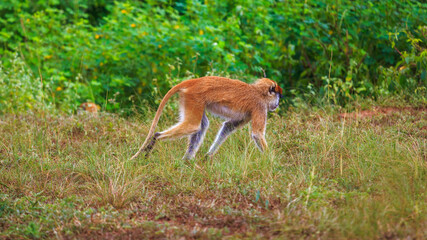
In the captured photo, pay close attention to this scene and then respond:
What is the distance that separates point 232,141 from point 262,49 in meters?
3.50

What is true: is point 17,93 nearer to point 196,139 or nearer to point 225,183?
point 196,139

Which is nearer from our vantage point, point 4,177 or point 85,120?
point 4,177

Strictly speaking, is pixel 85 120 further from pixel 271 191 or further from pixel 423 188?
pixel 423 188

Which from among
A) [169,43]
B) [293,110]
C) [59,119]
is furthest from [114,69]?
[293,110]

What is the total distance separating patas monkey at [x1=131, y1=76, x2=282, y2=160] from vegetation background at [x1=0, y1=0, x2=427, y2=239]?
0.86ft

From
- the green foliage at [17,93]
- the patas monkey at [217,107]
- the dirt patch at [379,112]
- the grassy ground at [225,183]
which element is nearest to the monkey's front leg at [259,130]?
the patas monkey at [217,107]

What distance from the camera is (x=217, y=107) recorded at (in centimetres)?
601

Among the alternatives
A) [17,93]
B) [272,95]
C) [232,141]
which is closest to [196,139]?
[232,141]

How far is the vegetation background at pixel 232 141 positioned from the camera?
4121 mm

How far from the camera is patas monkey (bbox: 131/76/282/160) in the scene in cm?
580

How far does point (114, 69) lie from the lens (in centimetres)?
966

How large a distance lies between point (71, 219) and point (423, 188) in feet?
10.6

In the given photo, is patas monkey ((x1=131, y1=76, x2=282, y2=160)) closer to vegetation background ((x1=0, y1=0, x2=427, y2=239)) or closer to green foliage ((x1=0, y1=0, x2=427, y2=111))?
vegetation background ((x1=0, y1=0, x2=427, y2=239))

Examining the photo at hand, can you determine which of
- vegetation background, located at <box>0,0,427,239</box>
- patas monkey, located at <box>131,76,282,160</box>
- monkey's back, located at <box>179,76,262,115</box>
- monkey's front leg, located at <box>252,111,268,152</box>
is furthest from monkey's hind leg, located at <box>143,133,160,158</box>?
monkey's front leg, located at <box>252,111,268,152</box>
